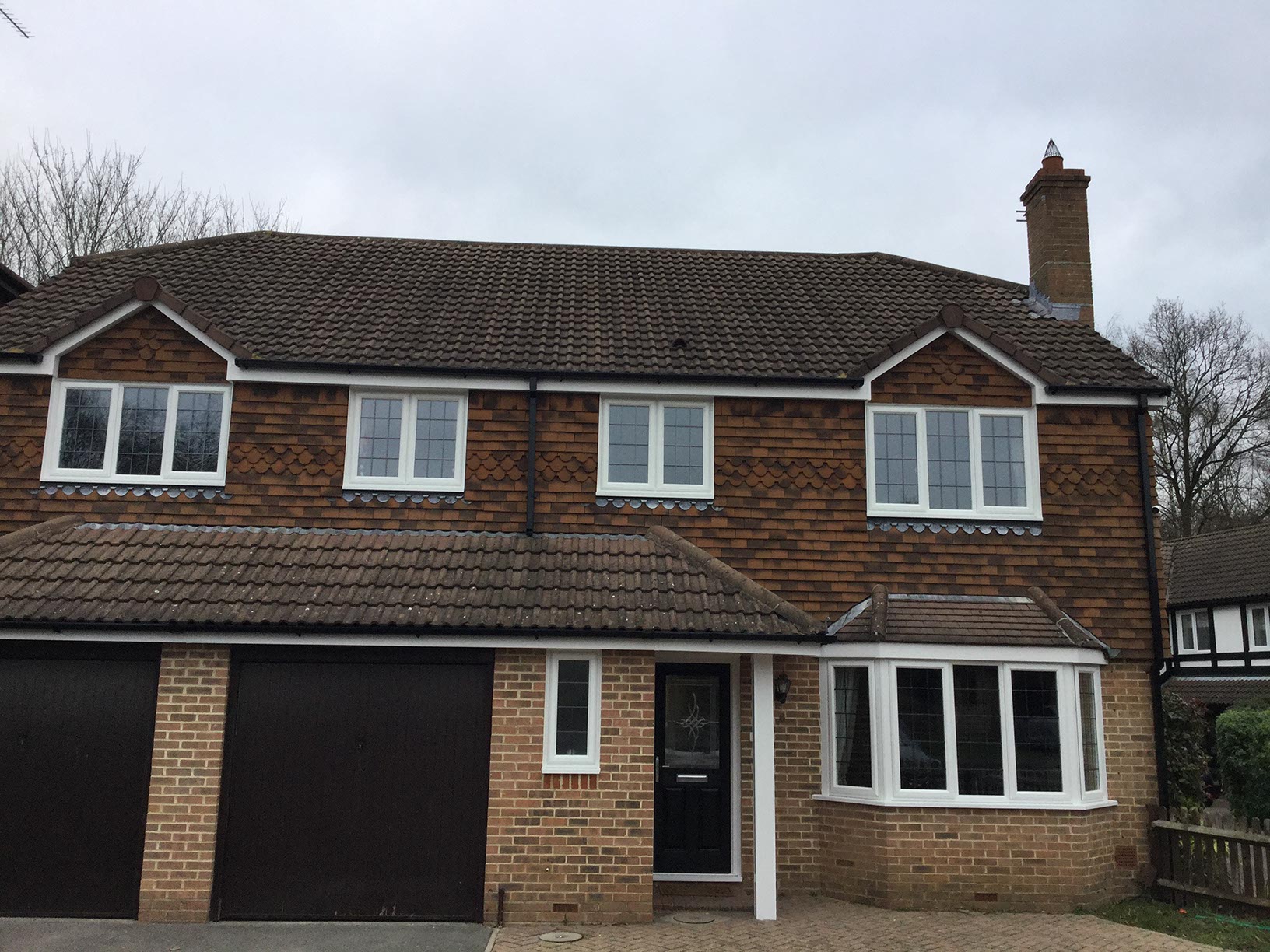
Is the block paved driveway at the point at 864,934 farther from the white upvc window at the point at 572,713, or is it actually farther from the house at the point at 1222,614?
the house at the point at 1222,614

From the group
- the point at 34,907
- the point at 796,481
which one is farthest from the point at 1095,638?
the point at 34,907

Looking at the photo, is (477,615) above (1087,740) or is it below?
above

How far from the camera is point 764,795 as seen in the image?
974cm

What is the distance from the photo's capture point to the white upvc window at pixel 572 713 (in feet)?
31.3

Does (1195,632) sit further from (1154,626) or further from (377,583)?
(377,583)

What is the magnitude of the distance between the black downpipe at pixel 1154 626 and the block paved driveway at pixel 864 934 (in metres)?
2.16

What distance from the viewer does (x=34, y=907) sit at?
9.15m

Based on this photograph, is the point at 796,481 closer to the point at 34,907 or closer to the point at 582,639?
the point at 582,639

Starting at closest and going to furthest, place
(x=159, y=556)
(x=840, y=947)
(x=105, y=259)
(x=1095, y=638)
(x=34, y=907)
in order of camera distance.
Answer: (x=840, y=947), (x=34, y=907), (x=159, y=556), (x=1095, y=638), (x=105, y=259)

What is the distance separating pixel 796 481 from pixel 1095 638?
12.8 ft

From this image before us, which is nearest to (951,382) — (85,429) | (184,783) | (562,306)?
(562,306)

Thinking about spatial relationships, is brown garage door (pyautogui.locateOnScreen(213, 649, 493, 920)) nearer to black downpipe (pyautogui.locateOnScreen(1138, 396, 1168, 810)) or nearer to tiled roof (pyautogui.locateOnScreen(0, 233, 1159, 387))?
tiled roof (pyautogui.locateOnScreen(0, 233, 1159, 387))

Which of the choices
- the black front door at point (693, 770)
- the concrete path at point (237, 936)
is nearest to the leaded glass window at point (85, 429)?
the concrete path at point (237, 936)

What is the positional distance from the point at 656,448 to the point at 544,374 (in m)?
1.64
